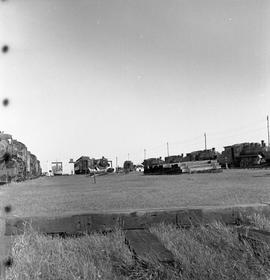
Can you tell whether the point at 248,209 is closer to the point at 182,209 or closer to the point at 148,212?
the point at 182,209

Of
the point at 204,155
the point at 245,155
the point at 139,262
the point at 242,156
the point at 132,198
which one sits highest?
the point at 204,155

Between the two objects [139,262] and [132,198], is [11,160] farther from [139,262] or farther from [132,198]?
[139,262]

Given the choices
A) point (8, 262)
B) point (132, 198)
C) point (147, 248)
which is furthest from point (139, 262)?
point (132, 198)

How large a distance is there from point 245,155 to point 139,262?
8102 cm

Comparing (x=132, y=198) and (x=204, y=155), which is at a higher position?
(x=204, y=155)

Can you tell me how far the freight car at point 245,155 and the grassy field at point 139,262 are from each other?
231 ft

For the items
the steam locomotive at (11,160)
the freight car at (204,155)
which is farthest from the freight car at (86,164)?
the steam locomotive at (11,160)

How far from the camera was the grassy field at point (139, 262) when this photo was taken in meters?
2.80

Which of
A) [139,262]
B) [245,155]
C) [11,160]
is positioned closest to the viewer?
[139,262]

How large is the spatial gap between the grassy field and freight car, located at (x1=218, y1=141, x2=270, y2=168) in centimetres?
7037

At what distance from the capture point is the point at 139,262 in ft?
9.29

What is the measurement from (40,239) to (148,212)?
3.72ft

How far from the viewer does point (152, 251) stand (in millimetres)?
2840

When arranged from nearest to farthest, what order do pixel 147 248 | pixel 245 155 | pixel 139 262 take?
pixel 139 262 → pixel 147 248 → pixel 245 155
